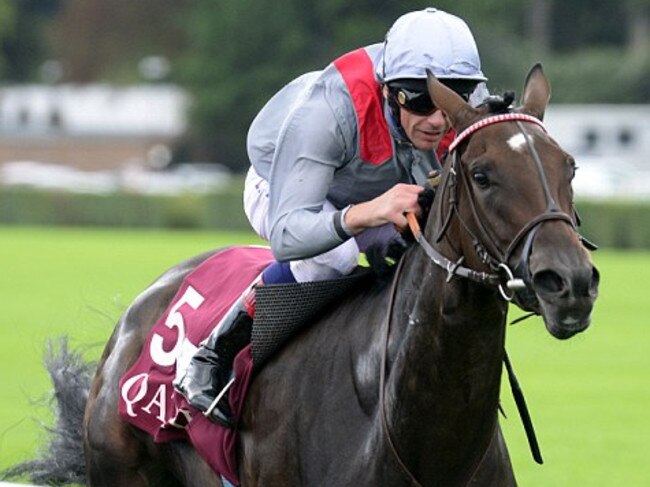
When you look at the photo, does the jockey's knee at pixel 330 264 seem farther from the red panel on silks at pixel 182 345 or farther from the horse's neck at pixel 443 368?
the red panel on silks at pixel 182 345

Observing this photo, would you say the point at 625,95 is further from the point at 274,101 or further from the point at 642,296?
the point at 274,101

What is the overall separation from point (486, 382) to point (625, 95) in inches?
2263

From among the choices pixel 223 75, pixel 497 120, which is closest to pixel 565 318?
pixel 497 120

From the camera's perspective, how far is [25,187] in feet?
116

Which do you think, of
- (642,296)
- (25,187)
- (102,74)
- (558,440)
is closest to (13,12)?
(102,74)

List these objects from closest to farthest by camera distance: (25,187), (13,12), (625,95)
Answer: (25,187) < (625,95) < (13,12)

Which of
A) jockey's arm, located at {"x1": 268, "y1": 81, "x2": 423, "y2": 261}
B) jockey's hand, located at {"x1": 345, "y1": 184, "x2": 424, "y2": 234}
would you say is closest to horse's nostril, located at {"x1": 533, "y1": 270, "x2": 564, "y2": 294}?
jockey's hand, located at {"x1": 345, "y1": 184, "x2": 424, "y2": 234}

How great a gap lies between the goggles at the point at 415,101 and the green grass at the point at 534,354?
3.20 ft

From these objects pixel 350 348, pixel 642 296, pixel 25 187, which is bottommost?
pixel 25 187

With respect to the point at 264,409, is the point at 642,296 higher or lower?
lower

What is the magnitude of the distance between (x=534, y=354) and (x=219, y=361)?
31.4 ft

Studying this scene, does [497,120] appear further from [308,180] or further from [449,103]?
[308,180]

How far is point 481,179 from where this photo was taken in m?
3.88

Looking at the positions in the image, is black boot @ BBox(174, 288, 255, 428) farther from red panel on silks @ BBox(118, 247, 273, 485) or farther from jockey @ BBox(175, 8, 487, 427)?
red panel on silks @ BBox(118, 247, 273, 485)
